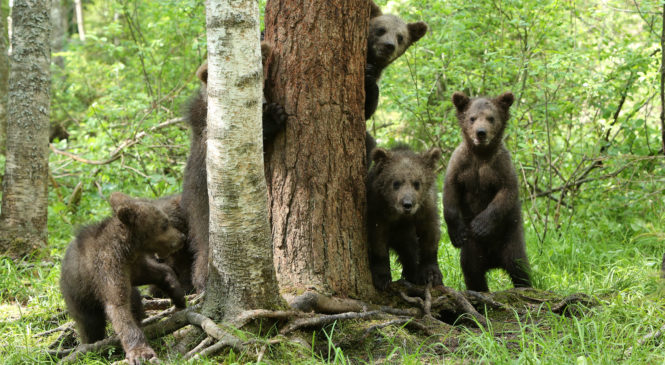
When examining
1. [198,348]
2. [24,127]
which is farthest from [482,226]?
[24,127]

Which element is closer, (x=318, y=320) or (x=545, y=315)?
(x=318, y=320)

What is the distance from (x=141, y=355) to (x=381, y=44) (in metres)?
3.94

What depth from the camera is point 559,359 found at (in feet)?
10.9

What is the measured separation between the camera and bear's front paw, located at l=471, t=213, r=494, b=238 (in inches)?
235

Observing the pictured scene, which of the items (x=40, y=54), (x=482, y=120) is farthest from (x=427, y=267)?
(x=40, y=54)

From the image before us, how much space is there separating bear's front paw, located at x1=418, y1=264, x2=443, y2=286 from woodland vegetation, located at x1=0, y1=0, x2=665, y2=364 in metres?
0.21

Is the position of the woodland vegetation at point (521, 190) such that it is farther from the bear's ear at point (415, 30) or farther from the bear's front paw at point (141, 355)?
the bear's ear at point (415, 30)

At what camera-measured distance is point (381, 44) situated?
6258mm

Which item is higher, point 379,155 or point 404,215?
point 379,155

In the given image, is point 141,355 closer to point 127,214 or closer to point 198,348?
point 198,348

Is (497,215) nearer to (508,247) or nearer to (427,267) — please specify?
(508,247)

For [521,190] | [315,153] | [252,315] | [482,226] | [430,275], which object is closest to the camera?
[252,315]

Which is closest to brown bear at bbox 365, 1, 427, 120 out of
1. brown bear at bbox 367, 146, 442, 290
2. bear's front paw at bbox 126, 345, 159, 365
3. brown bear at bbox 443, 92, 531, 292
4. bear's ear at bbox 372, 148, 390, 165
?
bear's ear at bbox 372, 148, 390, 165

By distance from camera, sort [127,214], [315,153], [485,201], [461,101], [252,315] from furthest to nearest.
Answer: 1. [461,101]
2. [485,201]
3. [315,153]
4. [127,214]
5. [252,315]
